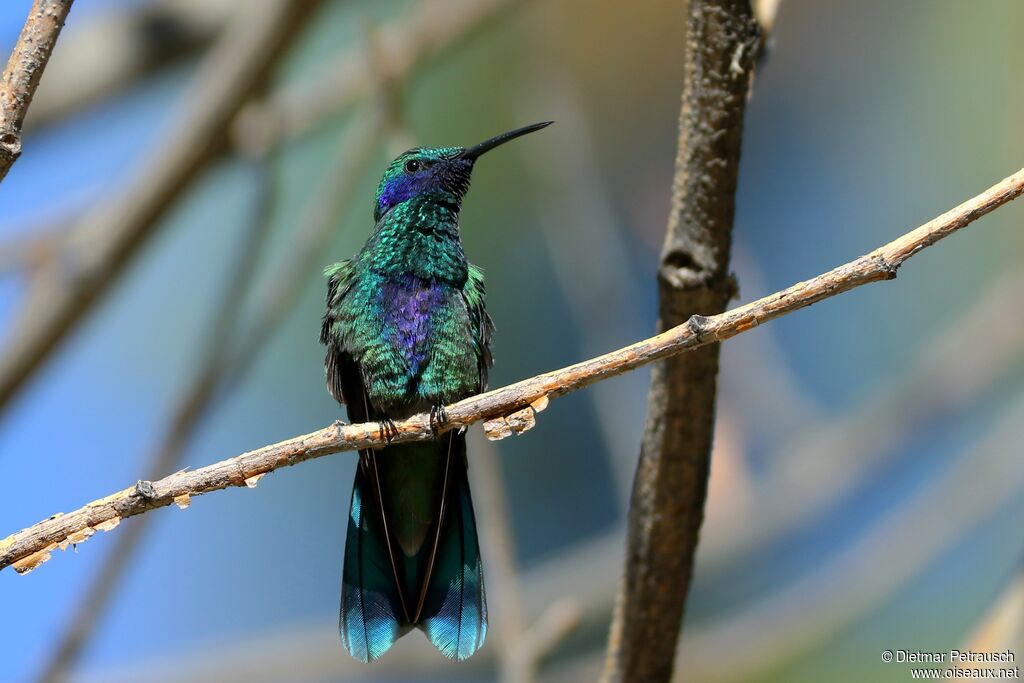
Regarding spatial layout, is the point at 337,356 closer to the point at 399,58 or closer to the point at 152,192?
the point at 152,192

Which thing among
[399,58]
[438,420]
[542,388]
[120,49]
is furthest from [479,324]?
[120,49]

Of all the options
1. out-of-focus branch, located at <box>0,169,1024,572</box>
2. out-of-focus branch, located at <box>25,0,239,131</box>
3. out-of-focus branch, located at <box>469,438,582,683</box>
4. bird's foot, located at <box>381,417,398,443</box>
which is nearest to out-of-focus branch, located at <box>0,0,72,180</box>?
out-of-focus branch, located at <box>0,169,1024,572</box>

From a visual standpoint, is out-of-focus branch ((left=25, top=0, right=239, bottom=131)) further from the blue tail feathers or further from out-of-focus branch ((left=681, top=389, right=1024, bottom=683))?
out-of-focus branch ((left=681, top=389, right=1024, bottom=683))

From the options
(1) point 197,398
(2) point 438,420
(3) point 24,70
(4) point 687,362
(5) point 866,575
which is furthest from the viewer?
(5) point 866,575

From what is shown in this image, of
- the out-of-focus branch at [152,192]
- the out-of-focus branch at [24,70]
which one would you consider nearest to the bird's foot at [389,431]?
the out-of-focus branch at [24,70]

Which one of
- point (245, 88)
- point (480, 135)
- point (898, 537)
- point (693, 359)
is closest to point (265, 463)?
point (693, 359)

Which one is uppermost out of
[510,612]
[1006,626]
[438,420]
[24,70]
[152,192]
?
[152,192]
